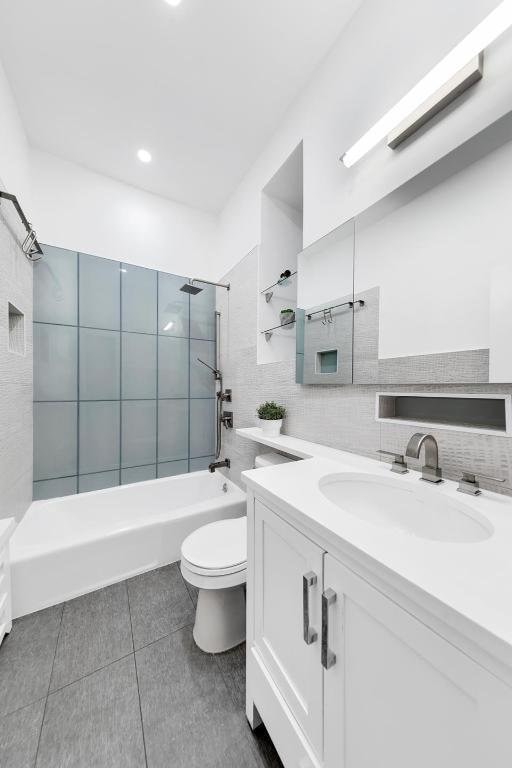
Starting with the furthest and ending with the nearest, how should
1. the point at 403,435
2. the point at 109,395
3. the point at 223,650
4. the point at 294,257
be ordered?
the point at 109,395 → the point at 294,257 → the point at 223,650 → the point at 403,435

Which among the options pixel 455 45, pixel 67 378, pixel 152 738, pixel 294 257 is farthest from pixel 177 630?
pixel 455 45

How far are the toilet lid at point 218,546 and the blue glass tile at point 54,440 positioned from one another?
1.35 metres

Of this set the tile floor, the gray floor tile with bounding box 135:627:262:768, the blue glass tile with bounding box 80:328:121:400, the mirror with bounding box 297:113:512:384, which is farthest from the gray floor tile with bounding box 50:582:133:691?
the mirror with bounding box 297:113:512:384

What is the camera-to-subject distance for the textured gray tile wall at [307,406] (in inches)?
34.9

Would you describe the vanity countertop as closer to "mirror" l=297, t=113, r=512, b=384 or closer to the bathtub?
"mirror" l=297, t=113, r=512, b=384

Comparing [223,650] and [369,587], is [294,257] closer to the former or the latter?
[369,587]

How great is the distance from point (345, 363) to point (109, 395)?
1.89 metres

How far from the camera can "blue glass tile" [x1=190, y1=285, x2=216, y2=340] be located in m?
2.64

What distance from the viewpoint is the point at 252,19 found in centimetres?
130

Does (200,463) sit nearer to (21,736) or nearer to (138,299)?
(138,299)

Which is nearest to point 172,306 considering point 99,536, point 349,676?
point 99,536

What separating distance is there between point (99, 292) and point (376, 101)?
2102 millimetres

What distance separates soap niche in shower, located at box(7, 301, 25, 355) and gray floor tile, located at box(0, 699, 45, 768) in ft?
5.54

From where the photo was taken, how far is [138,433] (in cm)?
239
